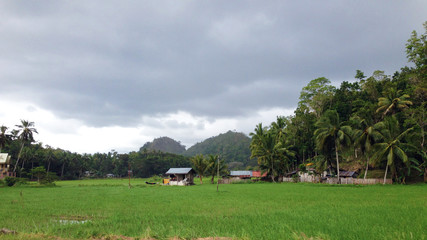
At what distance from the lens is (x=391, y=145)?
92.1ft

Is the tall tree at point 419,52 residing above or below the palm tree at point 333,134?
above

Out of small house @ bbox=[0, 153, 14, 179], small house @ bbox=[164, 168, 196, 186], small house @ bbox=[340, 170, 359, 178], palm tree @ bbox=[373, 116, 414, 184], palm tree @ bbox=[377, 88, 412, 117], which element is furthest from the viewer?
small house @ bbox=[0, 153, 14, 179]

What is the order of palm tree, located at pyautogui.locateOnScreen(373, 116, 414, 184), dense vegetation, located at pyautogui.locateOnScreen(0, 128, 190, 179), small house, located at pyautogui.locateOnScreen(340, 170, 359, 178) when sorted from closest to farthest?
palm tree, located at pyautogui.locateOnScreen(373, 116, 414, 184)
small house, located at pyautogui.locateOnScreen(340, 170, 359, 178)
dense vegetation, located at pyautogui.locateOnScreen(0, 128, 190, 179)

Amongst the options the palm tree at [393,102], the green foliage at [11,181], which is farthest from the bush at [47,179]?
the palm tree at [393,102]

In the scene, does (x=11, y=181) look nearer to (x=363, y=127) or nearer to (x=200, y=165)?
(x=200, y=165)

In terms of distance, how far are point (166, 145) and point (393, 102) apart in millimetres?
159463

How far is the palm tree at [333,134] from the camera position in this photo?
32.4 metres

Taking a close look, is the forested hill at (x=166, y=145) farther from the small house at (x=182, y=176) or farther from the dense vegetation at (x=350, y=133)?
the small house at (x=182, y=176)

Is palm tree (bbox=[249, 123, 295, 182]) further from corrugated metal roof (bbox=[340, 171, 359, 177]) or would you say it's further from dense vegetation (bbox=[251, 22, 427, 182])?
corrugated metal roof (bbox=[340, 171, 359, 177])

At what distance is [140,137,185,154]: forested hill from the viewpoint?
177 m

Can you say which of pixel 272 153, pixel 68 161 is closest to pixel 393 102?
pixel 272 153

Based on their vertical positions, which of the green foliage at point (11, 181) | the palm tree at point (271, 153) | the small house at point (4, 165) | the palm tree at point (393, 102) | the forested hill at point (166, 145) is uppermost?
the forested hill at point (166, 145)

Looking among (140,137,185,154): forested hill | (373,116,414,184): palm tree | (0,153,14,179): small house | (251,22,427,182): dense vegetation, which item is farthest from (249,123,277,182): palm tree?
(140,137,185,154): forested hill

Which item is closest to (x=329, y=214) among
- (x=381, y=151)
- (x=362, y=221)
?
(x=362, y=221)
